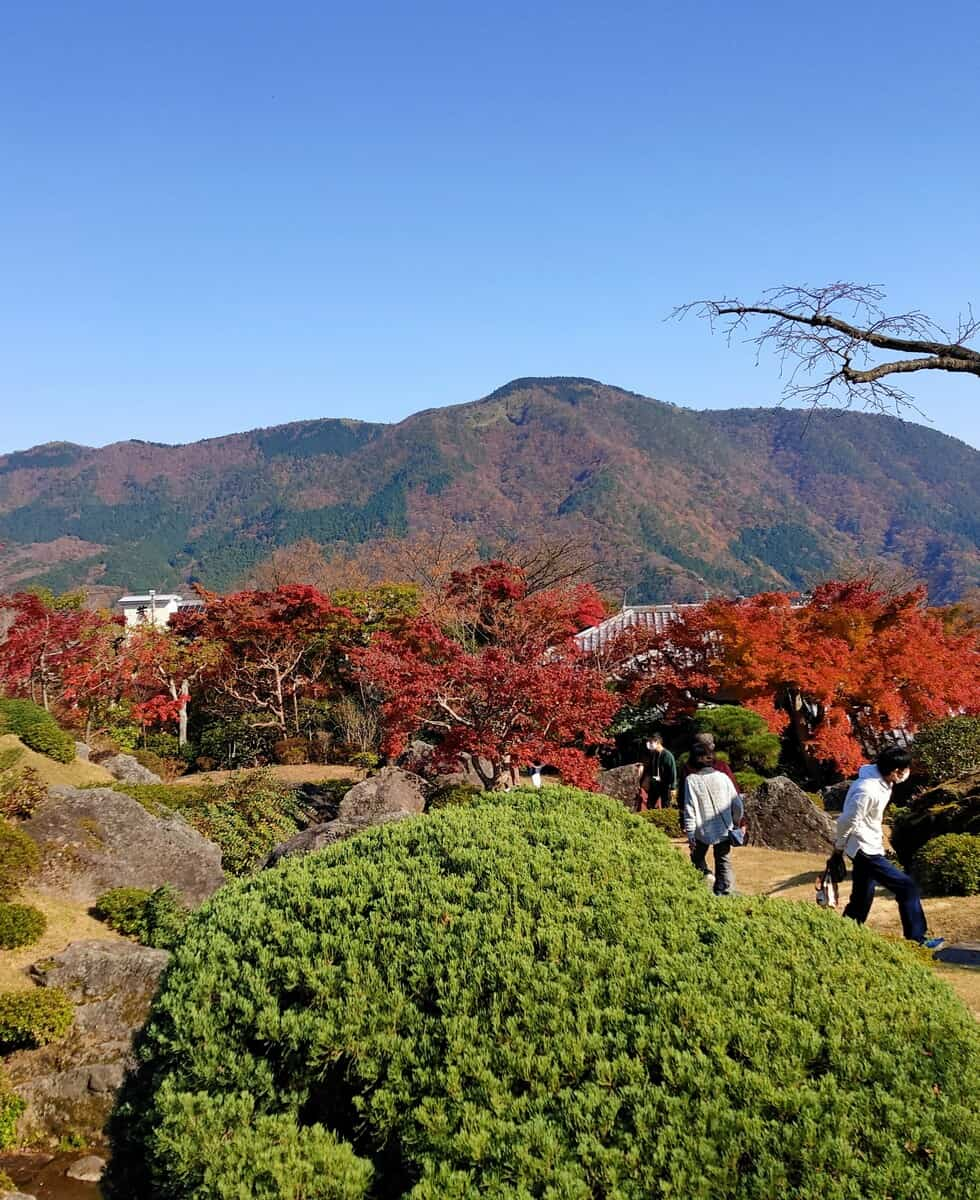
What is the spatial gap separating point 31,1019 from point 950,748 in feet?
37.4

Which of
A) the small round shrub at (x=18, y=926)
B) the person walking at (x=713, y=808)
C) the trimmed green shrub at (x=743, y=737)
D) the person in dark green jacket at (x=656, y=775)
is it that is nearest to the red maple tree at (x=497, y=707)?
the person in dark green jacket at (x=656, y=775)

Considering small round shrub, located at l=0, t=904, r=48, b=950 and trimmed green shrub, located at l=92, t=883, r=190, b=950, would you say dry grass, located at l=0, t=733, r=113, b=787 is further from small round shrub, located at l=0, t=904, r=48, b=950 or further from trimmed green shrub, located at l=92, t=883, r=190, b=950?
small round shrub, located at l=0, t=904, r=48, b=950

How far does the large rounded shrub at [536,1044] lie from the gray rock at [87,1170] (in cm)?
236

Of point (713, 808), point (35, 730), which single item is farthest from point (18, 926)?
point (713, 808)

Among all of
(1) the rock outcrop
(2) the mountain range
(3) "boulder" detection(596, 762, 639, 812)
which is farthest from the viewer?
(2) the mountain range

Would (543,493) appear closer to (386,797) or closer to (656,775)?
(386,797)

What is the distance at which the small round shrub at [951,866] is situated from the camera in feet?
26.6

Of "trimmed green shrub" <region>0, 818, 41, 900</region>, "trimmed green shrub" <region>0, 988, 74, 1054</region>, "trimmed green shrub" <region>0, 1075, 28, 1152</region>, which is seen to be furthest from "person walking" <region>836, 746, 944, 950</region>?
"trimmed green shrub" <region>0, 818, 41, 900</region>

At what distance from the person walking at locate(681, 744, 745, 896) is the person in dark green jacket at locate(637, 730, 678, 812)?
148 inches

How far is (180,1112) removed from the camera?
342 centimetres

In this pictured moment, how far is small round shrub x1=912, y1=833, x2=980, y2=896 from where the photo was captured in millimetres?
8094

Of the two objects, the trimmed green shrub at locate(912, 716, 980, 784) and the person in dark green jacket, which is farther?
the trimmed green shrub at locate(912, 716, 980, 784)

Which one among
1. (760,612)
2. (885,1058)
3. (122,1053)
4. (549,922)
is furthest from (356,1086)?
(760,612)

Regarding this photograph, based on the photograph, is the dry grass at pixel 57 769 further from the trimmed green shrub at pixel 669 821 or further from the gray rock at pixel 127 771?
the trimmed green shrub at pixel 669 821
